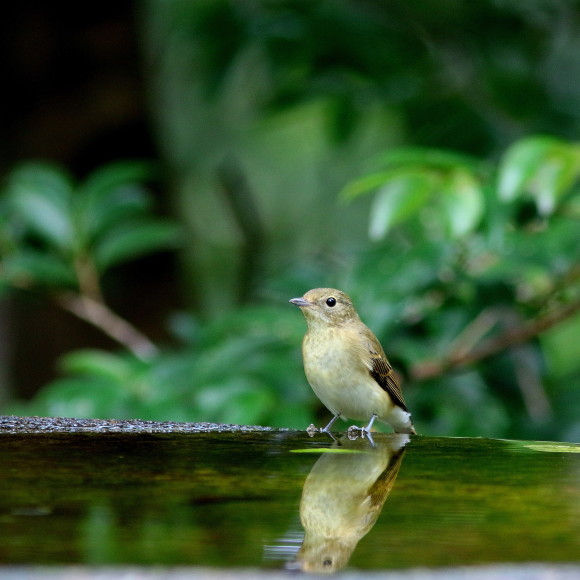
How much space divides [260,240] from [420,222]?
272cm

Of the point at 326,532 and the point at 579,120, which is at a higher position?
the point at 579,120

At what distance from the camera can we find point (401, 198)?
3.51 meters

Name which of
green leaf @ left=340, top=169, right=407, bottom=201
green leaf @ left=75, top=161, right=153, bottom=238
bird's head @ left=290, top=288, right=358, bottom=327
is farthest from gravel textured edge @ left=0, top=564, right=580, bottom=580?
green leaf @ left=75, top=161, right=153, bottom=238

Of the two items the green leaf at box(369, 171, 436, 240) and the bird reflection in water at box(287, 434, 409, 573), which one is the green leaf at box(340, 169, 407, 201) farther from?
the bird reflection in water at box(287, 434, 409, 573)

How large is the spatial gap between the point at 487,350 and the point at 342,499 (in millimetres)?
2495

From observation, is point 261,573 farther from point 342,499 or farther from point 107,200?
point 107,200

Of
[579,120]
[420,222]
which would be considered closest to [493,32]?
[579,120]

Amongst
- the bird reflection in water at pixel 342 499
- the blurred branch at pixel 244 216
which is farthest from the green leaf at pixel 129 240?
the bird reflection in water at pixel 342 499

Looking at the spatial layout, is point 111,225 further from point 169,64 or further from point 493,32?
point 169,64

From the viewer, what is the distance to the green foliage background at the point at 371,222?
→ 375 cm

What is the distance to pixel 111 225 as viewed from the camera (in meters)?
4.98

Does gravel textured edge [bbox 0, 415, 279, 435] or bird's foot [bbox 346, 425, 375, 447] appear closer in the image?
gravel textured edge [bbox 0, 415, 279, 435]

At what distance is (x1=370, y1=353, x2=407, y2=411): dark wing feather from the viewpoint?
12.0ft

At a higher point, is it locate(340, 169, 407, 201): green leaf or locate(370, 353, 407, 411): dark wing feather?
locate(340, 169, 407, 201): green leaf
